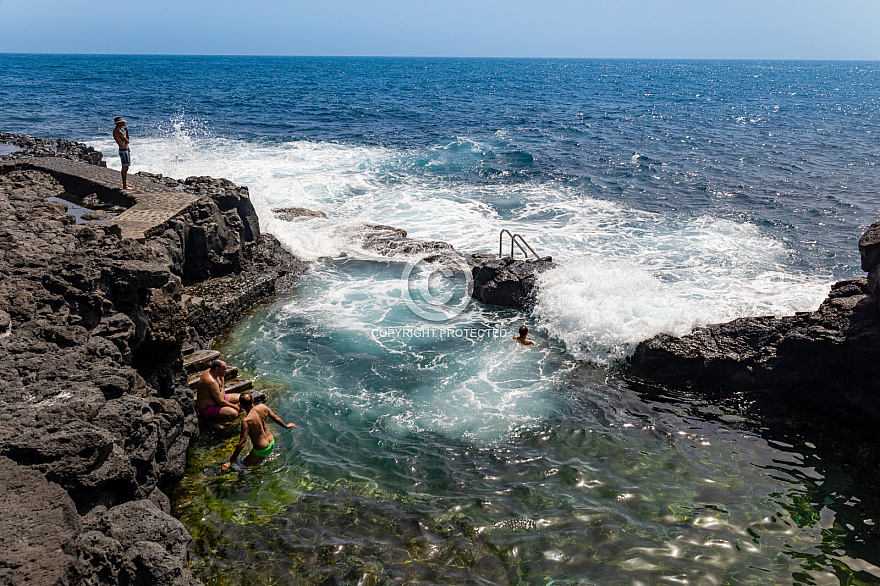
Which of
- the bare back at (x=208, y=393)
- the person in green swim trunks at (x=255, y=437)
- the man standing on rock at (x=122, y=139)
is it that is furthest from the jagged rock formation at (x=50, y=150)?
the person in green swim trunks at (x=255, y=437)

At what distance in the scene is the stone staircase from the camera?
9469mm

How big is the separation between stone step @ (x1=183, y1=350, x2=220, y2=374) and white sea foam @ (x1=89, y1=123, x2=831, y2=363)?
7.03 metres

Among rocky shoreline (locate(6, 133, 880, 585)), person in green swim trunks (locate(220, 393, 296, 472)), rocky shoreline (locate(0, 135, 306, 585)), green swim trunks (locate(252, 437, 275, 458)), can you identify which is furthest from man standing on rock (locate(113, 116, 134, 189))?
green swim trunks (locate(252, 437, 275, 458))

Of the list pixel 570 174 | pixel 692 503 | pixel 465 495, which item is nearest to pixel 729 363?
pixel 692 503

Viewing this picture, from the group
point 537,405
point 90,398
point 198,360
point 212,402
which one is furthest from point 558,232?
point 90,398

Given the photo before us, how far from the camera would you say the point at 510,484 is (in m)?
7.80

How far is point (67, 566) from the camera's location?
4.14 metres

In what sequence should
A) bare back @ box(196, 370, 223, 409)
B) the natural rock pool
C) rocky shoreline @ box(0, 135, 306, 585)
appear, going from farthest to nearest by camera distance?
bare back @ box(196, 370, 223, 409) → the natural rock pool → rocky shoreline @ box(0, 135, 306, 585)

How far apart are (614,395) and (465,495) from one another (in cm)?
407

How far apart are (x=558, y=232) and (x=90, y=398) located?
16.8 meters

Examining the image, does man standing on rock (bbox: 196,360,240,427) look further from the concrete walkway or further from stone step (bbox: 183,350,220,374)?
the concrete walkway

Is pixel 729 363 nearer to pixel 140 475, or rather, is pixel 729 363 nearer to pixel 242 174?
pixel 140 475

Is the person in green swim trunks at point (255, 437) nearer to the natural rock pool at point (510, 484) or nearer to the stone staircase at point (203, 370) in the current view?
the natural rock pool at point (510, 484)

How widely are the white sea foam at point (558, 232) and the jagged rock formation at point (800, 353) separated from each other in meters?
0.68
